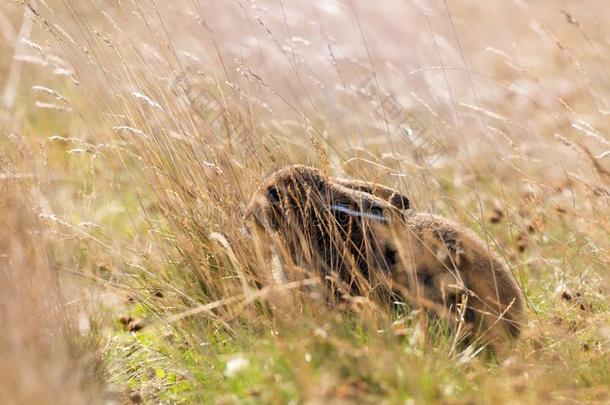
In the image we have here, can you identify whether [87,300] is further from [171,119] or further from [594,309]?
[594,309]

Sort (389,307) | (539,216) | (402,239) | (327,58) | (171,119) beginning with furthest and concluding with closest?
(327,58) < (539,216) < (171,119) < (402,239) < (389,307)

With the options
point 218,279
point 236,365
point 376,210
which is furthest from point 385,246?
point 236,365

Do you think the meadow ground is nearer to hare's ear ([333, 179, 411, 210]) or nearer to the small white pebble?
the small white pebble

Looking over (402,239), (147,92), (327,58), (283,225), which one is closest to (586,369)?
(402,239)

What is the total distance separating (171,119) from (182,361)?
1.33 meters

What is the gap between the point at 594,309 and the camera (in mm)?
4668

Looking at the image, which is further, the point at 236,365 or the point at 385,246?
the point at 385,246

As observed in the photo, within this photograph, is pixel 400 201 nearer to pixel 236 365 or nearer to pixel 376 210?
pixel 376 210

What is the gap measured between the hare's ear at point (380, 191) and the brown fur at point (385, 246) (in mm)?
10

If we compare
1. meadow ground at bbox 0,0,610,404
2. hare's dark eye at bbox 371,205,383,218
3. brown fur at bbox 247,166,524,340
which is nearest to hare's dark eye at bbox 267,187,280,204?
brown fur at bbox 247,166,524,340

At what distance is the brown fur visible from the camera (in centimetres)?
442

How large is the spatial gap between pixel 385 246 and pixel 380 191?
0.35 metres

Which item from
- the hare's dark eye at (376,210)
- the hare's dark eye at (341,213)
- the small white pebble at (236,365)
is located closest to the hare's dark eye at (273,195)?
the hare's dark eye at (341,213)

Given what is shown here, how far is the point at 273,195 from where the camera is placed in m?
4.71
